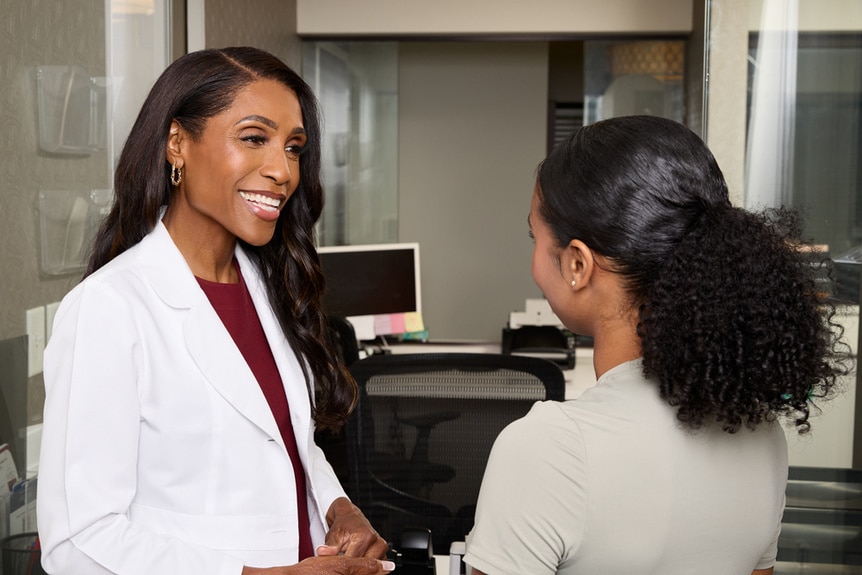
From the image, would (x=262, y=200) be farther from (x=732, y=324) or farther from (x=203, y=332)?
(x=732, y=324)

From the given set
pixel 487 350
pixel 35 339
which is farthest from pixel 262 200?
pixel 487 350

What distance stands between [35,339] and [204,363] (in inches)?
35.5

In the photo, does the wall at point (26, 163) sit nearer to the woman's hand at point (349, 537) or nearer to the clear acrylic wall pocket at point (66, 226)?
the clear acrylic wall pocket at point (66, 226)

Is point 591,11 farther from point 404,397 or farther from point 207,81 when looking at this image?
point 207,81

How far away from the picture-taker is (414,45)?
19.6 feet

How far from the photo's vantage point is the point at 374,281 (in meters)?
4.42

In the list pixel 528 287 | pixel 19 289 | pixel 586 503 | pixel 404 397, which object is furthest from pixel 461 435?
pixel 528 287

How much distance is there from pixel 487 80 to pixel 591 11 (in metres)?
1.29

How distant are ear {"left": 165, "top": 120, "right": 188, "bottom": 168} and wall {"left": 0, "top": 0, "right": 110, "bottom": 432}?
0.65 metres

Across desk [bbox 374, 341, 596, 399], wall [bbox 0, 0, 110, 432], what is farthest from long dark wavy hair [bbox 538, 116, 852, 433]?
desk [bbox 374, 341, 596, 399]

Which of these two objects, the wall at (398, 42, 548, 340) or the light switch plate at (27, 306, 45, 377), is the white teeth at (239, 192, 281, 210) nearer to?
the light switch plate at (27, 306, 45, 377)

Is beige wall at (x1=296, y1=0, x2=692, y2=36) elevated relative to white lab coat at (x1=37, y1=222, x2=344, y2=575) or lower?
elevated

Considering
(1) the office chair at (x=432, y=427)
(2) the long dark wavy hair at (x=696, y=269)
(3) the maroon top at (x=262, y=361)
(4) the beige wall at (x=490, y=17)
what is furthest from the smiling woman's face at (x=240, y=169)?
(4) the beige wall at (x=490, y=17)

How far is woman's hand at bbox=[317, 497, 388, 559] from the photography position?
1.33 meters
